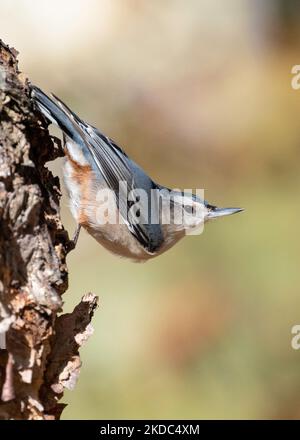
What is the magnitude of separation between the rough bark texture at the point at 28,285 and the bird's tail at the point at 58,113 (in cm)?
52

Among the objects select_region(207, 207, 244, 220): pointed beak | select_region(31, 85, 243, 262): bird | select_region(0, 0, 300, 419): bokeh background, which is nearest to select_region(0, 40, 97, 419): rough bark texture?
select_region(31, 85, 243, 262): bird

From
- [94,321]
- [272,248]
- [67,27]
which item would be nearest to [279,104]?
[272,248]

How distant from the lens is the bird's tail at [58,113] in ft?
11.0

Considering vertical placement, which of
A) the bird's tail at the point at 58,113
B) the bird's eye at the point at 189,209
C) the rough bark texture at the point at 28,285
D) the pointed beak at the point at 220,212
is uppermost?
the bird's tail at the point at 58,113

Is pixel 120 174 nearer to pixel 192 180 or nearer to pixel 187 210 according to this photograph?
pixel 187 210

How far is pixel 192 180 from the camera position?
5387 millimetres

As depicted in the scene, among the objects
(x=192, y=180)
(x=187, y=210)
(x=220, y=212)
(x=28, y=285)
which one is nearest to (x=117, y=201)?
(x=187, y=210)

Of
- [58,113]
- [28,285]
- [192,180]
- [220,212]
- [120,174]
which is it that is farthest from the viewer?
[192,180]

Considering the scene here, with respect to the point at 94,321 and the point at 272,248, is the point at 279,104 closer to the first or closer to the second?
the point at 272,248

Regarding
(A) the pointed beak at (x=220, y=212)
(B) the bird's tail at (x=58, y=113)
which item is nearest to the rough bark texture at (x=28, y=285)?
(B) the bird's tail at (x=58, y=113)

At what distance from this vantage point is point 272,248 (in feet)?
16.8

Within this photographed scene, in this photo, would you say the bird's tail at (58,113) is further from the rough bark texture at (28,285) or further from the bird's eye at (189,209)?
the bird's eye at (189,209)

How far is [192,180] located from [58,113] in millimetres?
1997

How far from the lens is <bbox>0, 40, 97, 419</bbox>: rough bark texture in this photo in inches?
97.5
